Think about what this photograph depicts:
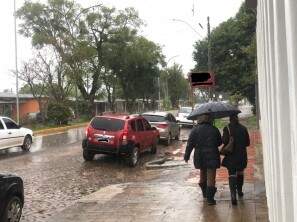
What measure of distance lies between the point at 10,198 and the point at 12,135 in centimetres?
1445

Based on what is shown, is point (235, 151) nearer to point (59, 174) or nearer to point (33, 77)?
point (59, 174)

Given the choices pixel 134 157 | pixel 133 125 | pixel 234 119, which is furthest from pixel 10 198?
pixel 133 125

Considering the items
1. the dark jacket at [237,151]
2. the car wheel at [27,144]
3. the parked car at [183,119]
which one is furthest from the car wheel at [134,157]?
the parked car at [183,119]

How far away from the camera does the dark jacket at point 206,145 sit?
10.0 meters

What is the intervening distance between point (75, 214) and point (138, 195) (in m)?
2.07

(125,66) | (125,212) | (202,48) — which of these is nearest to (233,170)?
(125,212)

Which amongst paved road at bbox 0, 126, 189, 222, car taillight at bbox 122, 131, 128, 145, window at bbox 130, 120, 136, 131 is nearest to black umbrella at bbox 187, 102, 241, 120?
paved road at bbox 0, 126, 189, 222

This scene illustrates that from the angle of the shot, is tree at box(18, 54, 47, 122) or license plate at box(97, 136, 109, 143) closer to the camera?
license plate at box(97, 136, 109, 143)

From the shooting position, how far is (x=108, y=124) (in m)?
18.1

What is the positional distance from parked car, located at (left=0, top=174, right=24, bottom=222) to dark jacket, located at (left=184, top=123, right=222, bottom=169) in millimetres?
3266

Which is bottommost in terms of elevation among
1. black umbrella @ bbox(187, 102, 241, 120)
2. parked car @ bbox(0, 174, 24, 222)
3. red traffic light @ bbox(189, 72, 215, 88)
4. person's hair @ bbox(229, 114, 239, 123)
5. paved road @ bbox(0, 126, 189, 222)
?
paved road @ bbox(0, 126, 189, 222)

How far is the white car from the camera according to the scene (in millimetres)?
21541

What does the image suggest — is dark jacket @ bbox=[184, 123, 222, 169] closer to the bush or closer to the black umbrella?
the black umbrella

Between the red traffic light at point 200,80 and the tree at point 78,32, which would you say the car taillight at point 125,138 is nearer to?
the red traffic light at point 200,80
